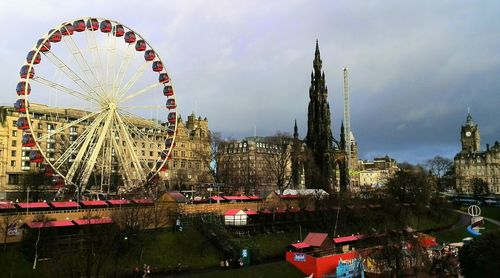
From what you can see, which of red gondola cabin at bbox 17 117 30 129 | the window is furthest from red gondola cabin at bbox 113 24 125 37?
the window

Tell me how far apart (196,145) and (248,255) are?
9226 cm

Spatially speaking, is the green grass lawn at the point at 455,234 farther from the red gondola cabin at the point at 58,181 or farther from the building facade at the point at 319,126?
the red gondola cabin at the point at 58,181

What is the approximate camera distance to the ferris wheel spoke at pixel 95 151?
196ft

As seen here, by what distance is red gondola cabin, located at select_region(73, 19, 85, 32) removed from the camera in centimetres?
6181

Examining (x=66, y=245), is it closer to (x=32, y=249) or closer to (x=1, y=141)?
(x=32, y=249)

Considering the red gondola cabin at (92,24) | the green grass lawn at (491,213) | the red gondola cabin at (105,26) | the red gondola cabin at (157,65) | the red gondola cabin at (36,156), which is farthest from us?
the green grass lawn at (491,213)

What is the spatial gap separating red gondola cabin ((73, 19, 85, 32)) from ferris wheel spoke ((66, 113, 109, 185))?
11608 mm

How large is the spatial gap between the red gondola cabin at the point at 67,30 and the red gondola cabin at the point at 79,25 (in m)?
0.47

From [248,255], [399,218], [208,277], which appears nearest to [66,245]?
[208,277]

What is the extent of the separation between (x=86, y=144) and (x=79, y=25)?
52.6 ft

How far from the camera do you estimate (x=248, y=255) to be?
4919 cm

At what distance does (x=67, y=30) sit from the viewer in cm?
6081

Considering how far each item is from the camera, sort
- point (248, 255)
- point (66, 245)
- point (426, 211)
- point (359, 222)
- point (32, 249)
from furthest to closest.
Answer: point (426, 211)
point (359, 222)
point (248, 255)
point (66, 245)
point (32, 249)

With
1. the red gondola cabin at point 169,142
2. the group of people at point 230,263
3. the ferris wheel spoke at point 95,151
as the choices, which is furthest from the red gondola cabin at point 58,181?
the group of people at point 230,263
